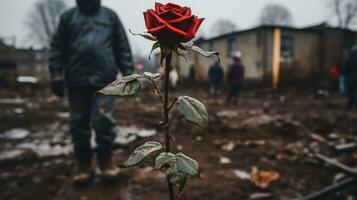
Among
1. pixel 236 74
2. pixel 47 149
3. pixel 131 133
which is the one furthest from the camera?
pixel 236 74

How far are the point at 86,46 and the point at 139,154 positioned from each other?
236 cm

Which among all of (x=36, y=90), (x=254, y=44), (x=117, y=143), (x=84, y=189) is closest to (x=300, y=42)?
(x=254, y=44)

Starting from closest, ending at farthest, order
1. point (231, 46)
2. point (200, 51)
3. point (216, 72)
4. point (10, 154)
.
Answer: point (200, 51) → point (10, 154) → point (216, 72) → point (231, 46)

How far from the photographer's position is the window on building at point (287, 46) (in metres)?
20.5

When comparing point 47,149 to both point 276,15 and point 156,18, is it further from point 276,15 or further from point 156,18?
point 276,15

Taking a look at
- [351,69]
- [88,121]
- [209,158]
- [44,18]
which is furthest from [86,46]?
[44,18]

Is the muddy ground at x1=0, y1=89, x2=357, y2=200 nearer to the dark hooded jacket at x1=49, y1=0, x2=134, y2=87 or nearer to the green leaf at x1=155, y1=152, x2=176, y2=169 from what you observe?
the green leaf at x1=155, y1=152, x2=176, y2=169

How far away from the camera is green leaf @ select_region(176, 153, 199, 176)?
728 millimetres

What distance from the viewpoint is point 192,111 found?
0.75m

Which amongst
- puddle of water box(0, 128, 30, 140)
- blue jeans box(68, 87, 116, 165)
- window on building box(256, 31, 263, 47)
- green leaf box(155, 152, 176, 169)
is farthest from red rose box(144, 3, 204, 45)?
window on building box(256, 31, 263, 47)

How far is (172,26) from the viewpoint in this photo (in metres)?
0.71

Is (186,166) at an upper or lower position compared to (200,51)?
lower

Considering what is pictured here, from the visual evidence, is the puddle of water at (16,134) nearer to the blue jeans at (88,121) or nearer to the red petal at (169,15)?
the blue jeans at (88,121)

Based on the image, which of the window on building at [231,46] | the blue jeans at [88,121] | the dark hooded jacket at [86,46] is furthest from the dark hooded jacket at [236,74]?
the window on building at [231,46]
